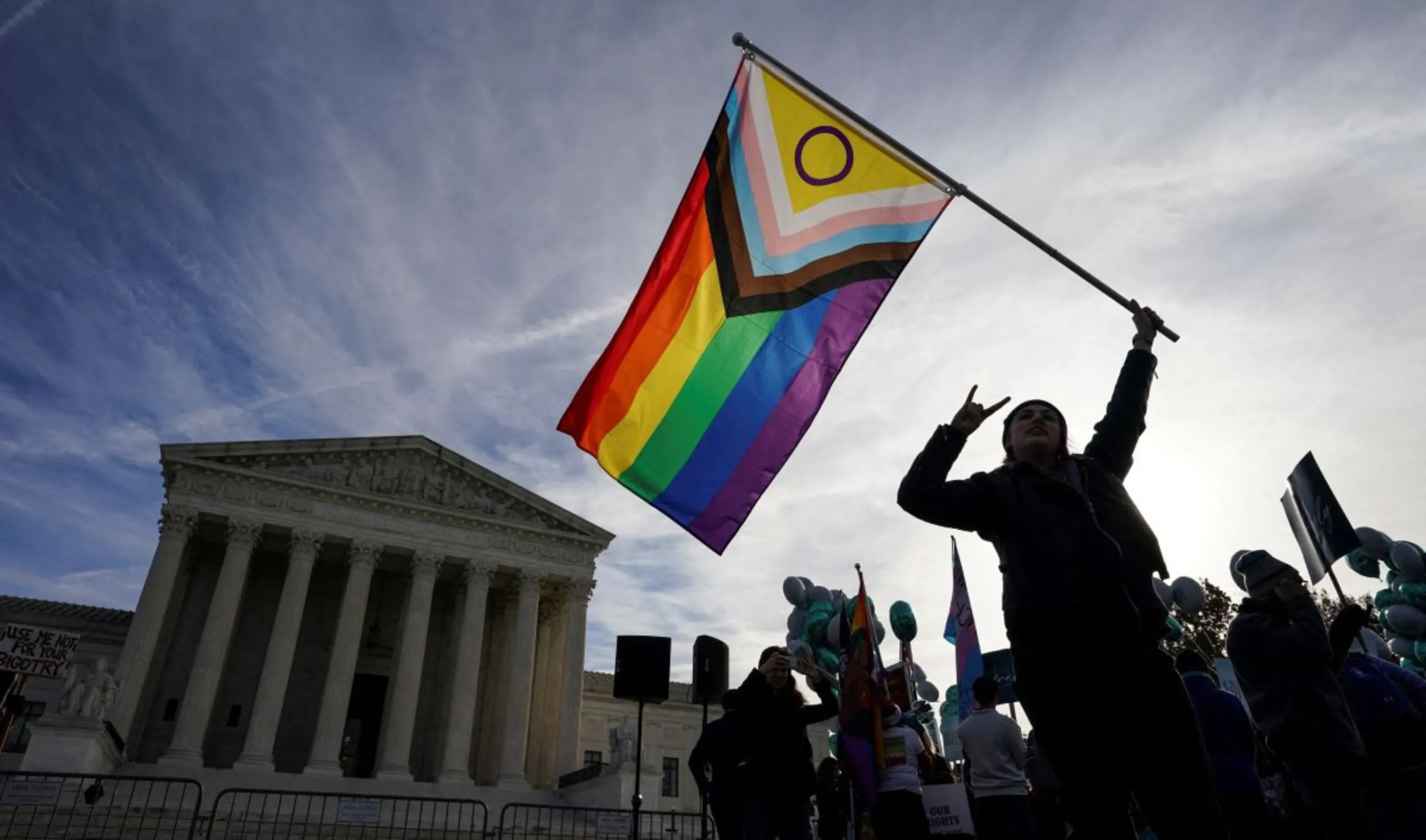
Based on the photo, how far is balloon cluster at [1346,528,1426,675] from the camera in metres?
13.7

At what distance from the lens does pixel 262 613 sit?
31.7 m

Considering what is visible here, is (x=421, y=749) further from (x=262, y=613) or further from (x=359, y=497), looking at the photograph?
(x=359, y=497)

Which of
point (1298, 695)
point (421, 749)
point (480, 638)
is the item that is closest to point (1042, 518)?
point (1298, 695)

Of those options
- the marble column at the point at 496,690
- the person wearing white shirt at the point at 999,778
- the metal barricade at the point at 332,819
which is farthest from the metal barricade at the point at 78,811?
the marble column at the point at 496,690

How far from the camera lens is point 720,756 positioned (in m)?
6.88

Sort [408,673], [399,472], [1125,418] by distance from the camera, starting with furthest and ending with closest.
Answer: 1. [399,472]
2. [408,673]
3. [1125,418]

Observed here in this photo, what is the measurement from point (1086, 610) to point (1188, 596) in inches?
517

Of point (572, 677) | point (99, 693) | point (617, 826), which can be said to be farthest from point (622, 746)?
point (99, 693)

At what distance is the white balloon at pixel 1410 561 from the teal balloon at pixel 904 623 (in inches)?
349

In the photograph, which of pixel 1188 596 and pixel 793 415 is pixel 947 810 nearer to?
pixel 793 415

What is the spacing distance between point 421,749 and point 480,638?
520 centimetres

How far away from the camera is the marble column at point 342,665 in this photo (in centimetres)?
2717

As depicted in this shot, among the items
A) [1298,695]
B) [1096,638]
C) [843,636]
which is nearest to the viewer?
[1096,638]

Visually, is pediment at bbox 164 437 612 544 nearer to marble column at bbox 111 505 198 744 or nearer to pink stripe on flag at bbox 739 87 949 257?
marble column at bbox 111 505 198 744
